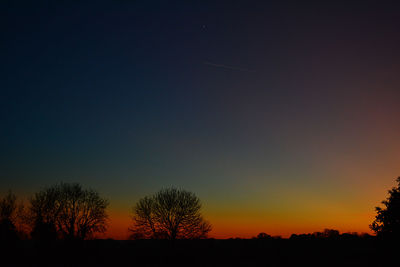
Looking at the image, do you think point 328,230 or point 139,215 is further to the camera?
point 328,230

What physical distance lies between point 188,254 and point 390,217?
31852mm

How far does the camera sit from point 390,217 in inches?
1128

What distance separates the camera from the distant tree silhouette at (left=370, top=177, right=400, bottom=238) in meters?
28.2

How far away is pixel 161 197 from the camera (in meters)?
55.8

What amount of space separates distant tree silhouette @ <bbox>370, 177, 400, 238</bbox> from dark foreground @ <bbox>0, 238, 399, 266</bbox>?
43.1ft

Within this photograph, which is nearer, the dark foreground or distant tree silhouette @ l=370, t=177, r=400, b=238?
distant tree silhouette @ l=370, t=177, r=400, b=238

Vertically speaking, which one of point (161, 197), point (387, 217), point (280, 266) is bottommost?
point (280, 266)

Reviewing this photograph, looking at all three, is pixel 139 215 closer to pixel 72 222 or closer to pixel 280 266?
pixel 72 222

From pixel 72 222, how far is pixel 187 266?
96.0 feet

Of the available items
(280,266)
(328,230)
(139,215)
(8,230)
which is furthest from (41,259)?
(328,230)

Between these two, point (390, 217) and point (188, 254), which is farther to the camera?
point (188, 254)

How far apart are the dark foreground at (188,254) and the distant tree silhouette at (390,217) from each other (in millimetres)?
13146

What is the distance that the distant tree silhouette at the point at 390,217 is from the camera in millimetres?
28219

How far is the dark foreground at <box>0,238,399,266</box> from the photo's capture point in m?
44.7
